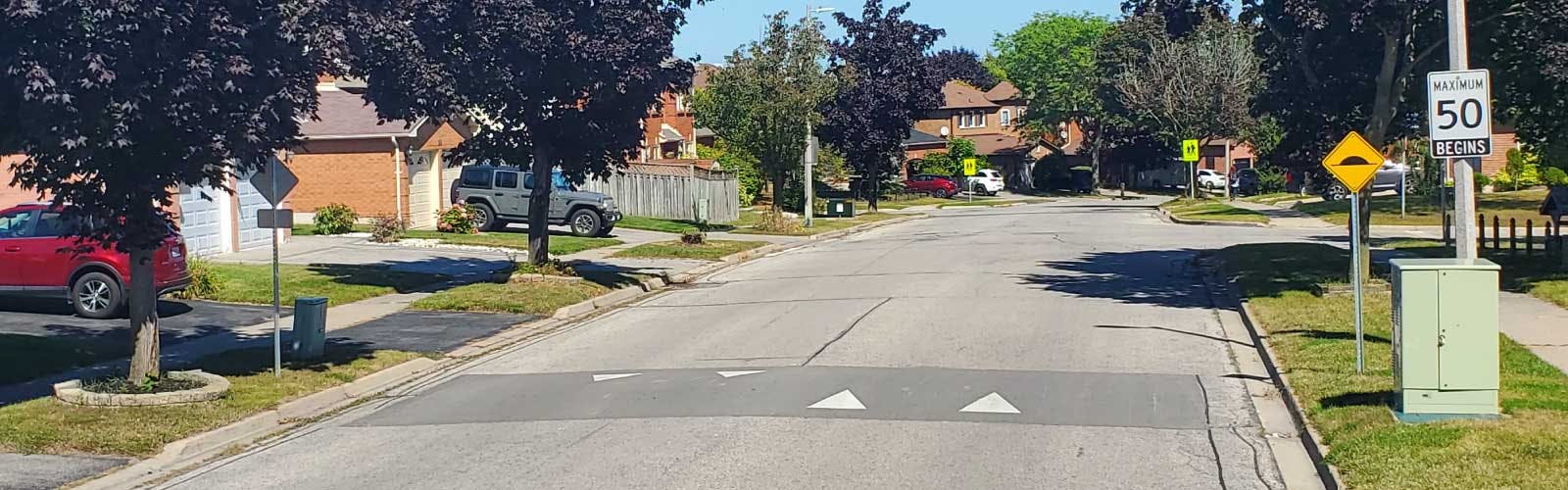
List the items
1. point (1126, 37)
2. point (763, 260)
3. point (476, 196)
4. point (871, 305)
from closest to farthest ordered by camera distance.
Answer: point (871, 305), point (763, 260), point (476, 196), point (1126, 37)

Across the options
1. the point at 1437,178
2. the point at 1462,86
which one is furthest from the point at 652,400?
the point at 1437,178

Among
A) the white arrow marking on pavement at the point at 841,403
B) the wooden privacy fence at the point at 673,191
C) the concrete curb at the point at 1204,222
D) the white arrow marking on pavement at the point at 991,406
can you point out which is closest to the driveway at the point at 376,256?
the white arrow marking on pavement at the point at 841,403

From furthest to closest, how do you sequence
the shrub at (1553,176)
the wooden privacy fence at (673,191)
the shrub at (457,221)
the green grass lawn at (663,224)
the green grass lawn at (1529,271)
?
the wooden privacy fence at (673,191)
the shrub at (1553,176)
the green grass lawn at (663,224)
the shrub at (457,221)
the green grass lawn at (1529,271)

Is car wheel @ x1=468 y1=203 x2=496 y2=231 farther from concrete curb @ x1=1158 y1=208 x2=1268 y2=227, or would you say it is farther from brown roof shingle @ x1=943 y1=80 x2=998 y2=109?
brown roof shingle @ x1=943 y1=80 x2=998 y2=109

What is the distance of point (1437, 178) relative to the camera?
149ft

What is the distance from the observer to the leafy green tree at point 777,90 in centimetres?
4175

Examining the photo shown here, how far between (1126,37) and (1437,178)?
1146 inches

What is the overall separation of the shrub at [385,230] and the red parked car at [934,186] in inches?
1930

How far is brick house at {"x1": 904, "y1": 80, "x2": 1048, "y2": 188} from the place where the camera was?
95.8 m

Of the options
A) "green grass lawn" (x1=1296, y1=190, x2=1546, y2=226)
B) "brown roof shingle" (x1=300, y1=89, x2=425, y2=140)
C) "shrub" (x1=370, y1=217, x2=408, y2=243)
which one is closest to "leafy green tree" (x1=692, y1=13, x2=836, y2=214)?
"brown roof shingle" (x1=300, y1=89, x2=425, y2=140)

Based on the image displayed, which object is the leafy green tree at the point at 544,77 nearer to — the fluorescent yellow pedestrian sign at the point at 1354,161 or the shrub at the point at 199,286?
the shrub at the point at 199,286

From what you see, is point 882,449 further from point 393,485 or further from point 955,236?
point 955,236

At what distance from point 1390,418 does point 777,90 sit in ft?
107

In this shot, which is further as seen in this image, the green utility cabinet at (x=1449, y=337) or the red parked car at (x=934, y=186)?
the red parked car at (x=934, y=186)
